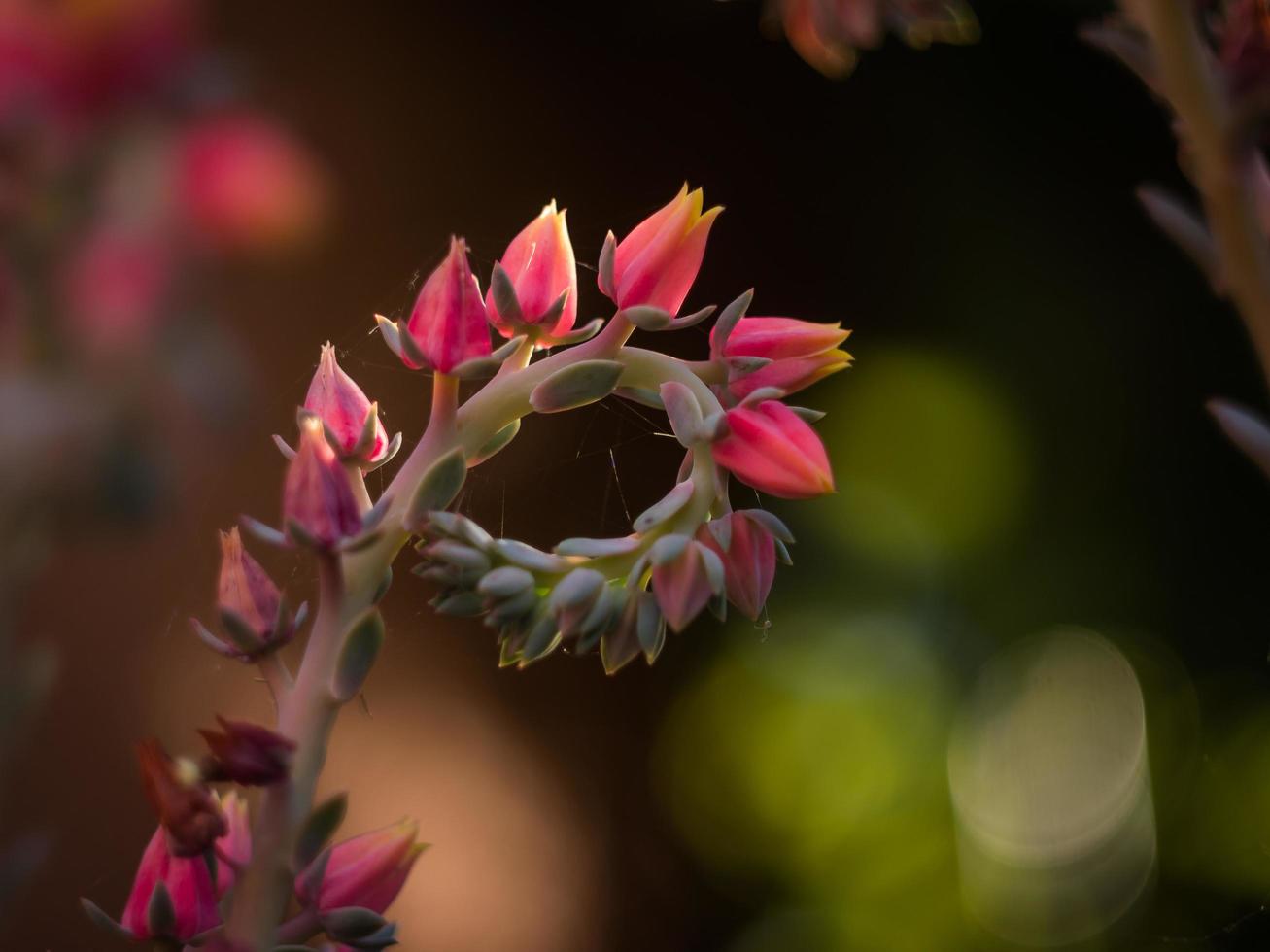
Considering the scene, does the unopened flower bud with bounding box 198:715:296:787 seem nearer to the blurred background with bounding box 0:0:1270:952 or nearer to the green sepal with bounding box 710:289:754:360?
the green sepal with bounding box 710:289:754:360

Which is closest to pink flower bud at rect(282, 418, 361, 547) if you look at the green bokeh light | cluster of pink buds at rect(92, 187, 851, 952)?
cluster of pink buds at rect(92, 187, 851, 952)

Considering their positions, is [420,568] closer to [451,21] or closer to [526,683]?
[526,683]

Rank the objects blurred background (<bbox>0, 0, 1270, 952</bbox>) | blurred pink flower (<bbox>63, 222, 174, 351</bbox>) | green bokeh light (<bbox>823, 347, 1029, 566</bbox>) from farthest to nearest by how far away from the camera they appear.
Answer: green bokeh light (<bbox>823, 347, 1029, 566</bbox>) < blurred background (<bbox>0, 0, 1270, 952</bbox>) < blurred pink flower (<bbox>63, 222, 174, 351</bbox>)

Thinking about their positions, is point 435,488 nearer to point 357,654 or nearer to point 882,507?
point 357,654

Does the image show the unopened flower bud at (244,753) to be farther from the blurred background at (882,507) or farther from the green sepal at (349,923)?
the blurred background at (882,507)

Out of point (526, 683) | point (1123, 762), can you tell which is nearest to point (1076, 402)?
point (1123, 762)
